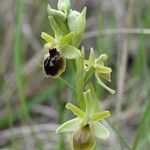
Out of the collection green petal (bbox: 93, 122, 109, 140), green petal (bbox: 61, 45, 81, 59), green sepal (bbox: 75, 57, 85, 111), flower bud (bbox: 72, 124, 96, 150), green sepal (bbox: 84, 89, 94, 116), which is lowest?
flower bud (bbox: 72, 124, 96, 150)

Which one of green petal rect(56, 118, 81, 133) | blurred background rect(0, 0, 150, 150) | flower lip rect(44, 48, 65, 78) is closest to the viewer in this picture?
flower lip rect(44, 48, 65, 78)

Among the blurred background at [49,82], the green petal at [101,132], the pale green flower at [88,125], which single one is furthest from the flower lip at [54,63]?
the blurred background at [49,82]

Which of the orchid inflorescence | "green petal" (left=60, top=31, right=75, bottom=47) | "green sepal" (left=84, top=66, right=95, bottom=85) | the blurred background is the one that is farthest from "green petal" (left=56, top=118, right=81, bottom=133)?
the blurred background

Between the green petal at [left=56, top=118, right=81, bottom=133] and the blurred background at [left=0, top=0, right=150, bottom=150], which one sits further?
the blurred background at [left=0, top=0, right=150, bottom=150]

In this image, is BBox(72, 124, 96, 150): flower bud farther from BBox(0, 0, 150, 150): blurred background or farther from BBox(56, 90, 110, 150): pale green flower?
BBox(0, 0, 150, 150): blurred background

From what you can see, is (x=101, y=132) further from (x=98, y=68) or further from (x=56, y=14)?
(x=56, y=14)

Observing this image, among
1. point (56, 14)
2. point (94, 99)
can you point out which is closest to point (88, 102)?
point (94, 99)

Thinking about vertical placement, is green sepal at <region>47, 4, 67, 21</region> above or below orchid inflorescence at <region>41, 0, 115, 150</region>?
above

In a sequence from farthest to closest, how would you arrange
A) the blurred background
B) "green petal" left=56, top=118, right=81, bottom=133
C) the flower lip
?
the blurred background < "green petal" left=56, top=118, right=81, bottom=133 < the flower lip
